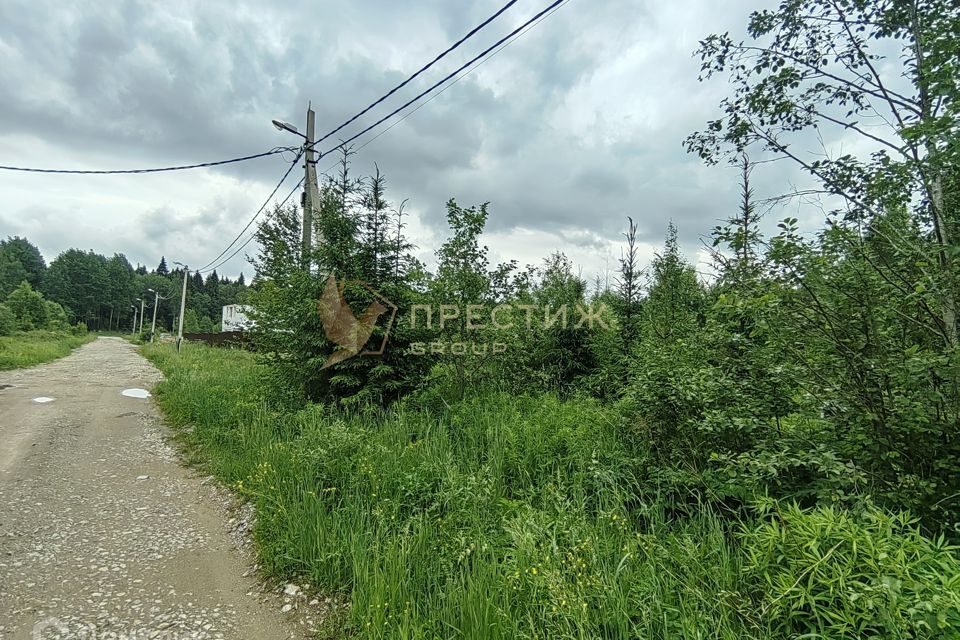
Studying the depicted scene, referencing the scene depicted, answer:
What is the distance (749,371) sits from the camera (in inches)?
127

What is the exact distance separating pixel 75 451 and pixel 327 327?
11.4 feet

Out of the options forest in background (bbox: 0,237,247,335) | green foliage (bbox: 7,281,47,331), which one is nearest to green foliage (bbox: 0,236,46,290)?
forest in background (bbox: 0,237,247,335)

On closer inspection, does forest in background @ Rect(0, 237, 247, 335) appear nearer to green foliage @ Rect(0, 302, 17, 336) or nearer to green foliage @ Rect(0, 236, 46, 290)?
green foliage @ Rect(0, 236, 46, 290)

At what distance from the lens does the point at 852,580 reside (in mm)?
1435

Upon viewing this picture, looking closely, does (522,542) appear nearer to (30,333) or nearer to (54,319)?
(30,333)

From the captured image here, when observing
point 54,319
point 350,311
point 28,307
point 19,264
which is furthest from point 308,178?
point 19,264

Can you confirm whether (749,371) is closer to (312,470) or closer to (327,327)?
(312,470)

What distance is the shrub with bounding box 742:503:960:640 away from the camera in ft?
4.15

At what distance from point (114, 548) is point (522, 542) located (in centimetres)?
319

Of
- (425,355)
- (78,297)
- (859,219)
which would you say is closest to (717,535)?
(859,219)

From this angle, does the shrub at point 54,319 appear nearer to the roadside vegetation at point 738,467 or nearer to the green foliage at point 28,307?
the green foliage at point 28,307

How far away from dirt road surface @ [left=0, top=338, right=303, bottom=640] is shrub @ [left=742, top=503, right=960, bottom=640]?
2.49m

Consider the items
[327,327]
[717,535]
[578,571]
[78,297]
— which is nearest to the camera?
[578,571]

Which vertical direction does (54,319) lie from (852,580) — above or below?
above
